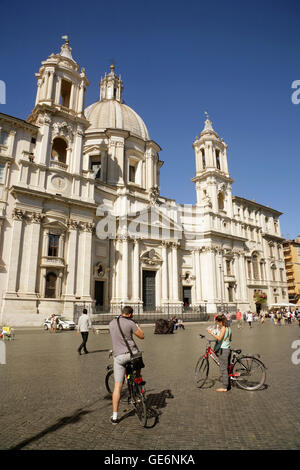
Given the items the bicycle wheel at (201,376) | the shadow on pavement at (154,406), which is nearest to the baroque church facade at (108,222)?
the bicycle wheel at (201,376)

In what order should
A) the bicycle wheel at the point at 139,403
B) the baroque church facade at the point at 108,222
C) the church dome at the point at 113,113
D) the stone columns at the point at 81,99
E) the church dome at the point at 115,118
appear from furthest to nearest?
1. the church dome at the point at 113,113
2. the church dome at the point at 115,118
3. the stone columns at the point at 81,99
4. the baroque church facade at the point at 108,222
5. the bicycle wheel at the point at 139,403

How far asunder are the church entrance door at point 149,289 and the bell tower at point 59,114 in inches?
554

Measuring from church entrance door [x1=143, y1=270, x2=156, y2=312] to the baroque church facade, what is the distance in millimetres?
118

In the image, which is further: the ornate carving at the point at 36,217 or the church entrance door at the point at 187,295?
the church entrance door at the point at 187,295

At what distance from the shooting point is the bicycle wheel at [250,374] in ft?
19.5

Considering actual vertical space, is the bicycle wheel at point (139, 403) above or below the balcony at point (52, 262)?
below

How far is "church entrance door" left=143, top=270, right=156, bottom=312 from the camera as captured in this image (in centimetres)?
3228

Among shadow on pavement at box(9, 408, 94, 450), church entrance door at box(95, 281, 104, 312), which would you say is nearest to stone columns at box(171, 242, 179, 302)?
church entrance door at box(95, 281, 104, 312)

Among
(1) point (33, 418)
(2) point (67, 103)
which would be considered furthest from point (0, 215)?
(1) point (33, 418)

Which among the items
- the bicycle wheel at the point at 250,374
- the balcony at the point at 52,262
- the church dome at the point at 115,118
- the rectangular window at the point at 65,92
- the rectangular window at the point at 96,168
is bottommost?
the bicycle wheel at the point at 250,374

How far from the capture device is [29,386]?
19.9 feet

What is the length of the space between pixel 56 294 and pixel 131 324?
21.0m

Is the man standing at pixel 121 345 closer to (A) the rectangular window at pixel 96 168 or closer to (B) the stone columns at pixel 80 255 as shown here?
(B) the stone columns at pixel 80 255
